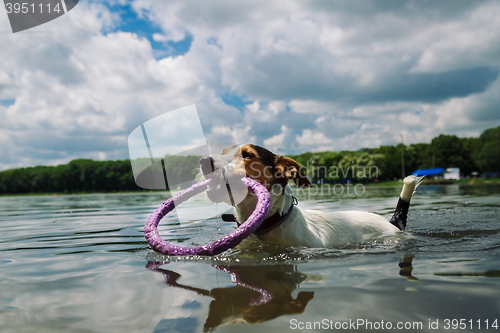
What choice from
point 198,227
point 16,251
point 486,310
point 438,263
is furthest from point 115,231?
point 486,310

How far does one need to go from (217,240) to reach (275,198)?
1.44m

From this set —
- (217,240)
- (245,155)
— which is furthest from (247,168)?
(217,240)

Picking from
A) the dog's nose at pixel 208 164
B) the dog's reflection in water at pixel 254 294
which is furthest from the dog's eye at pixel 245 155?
the dog's reflection in water at pixel 254 294

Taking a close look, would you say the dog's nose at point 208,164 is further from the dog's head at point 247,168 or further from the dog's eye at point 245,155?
the dog's eye at point 245,155

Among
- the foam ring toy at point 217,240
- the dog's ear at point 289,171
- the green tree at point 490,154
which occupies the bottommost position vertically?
the foam ring toy at point 217,240

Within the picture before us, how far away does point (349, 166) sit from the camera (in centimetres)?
10219

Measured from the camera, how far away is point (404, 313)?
253 cm

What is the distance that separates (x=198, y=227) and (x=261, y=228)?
387cm

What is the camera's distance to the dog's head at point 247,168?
4.98m

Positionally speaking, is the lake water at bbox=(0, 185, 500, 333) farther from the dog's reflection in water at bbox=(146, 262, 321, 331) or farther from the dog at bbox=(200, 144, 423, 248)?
the dog at bbox=(200, 144, 423, 248)

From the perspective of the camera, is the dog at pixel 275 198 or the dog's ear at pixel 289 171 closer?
the dog at pixel 275 198

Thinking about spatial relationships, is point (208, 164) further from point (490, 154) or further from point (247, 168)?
point (490, 154)

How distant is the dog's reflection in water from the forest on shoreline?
2653 inches

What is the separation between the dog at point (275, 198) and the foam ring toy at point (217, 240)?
0.70 feet
